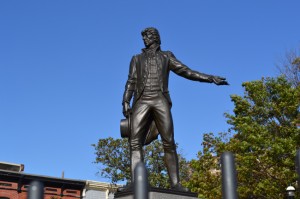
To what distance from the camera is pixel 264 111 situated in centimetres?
2333

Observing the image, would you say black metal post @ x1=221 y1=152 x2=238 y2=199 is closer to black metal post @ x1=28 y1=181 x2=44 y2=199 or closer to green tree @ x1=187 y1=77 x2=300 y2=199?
black metal post @ x1=28 y1=181 x2=44 y2=199

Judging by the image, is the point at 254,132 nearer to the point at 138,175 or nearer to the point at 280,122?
the point at 280,122

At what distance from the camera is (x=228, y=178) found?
3.38 metres

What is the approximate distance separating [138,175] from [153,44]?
6211 millimetres

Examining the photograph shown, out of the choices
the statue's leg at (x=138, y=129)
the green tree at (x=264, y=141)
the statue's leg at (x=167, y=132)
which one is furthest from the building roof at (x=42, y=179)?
the statue's leg at (x=167, y=132)

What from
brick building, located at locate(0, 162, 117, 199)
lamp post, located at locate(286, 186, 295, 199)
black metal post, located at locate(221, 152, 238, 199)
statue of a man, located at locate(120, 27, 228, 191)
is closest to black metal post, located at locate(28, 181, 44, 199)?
black metal post, located at locate(221, 152, 238, 199)

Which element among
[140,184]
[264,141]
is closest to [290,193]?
[264,141]

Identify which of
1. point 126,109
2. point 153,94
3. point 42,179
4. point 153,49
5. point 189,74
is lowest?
point 126,109

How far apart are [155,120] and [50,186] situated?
3154cm

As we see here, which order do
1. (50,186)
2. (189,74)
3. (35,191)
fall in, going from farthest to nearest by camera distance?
(50,186) < (189,74) < (35,191)

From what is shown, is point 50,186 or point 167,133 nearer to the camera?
point 167,133

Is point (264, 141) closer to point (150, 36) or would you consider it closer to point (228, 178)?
point (150, 36)

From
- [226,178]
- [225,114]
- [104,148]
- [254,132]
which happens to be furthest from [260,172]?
[226,178]

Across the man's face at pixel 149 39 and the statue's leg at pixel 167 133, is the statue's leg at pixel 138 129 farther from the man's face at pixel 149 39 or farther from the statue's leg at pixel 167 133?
the man's face at pixel 149 39
